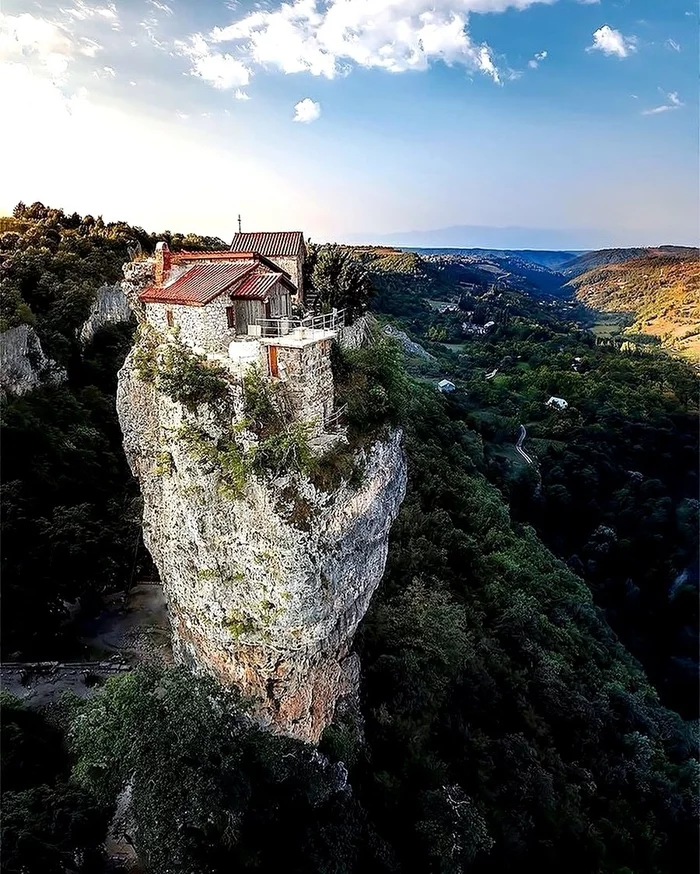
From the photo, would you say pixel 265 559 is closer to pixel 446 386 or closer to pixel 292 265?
pixel 292 265

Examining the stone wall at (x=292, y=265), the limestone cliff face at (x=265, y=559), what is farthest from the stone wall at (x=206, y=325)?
the stone wall at (x=292, y=265)

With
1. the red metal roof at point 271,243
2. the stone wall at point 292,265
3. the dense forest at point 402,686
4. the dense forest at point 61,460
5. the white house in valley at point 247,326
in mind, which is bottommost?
the dense forest at point 402,686

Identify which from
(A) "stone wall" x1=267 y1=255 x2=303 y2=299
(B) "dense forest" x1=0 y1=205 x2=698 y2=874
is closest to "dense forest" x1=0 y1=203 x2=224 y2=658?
(B) "dense forest" x1=0 y1=205 x2=698 y2=874

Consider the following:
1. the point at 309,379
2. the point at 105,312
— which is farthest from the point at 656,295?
the point at 309,379

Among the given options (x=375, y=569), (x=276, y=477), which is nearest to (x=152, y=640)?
(x=375, y=569)

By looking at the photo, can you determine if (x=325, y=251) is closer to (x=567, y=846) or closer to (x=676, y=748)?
(x=567, y=846)

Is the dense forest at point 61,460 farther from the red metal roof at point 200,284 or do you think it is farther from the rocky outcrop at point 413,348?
the rocky outcrop at point 413,348
